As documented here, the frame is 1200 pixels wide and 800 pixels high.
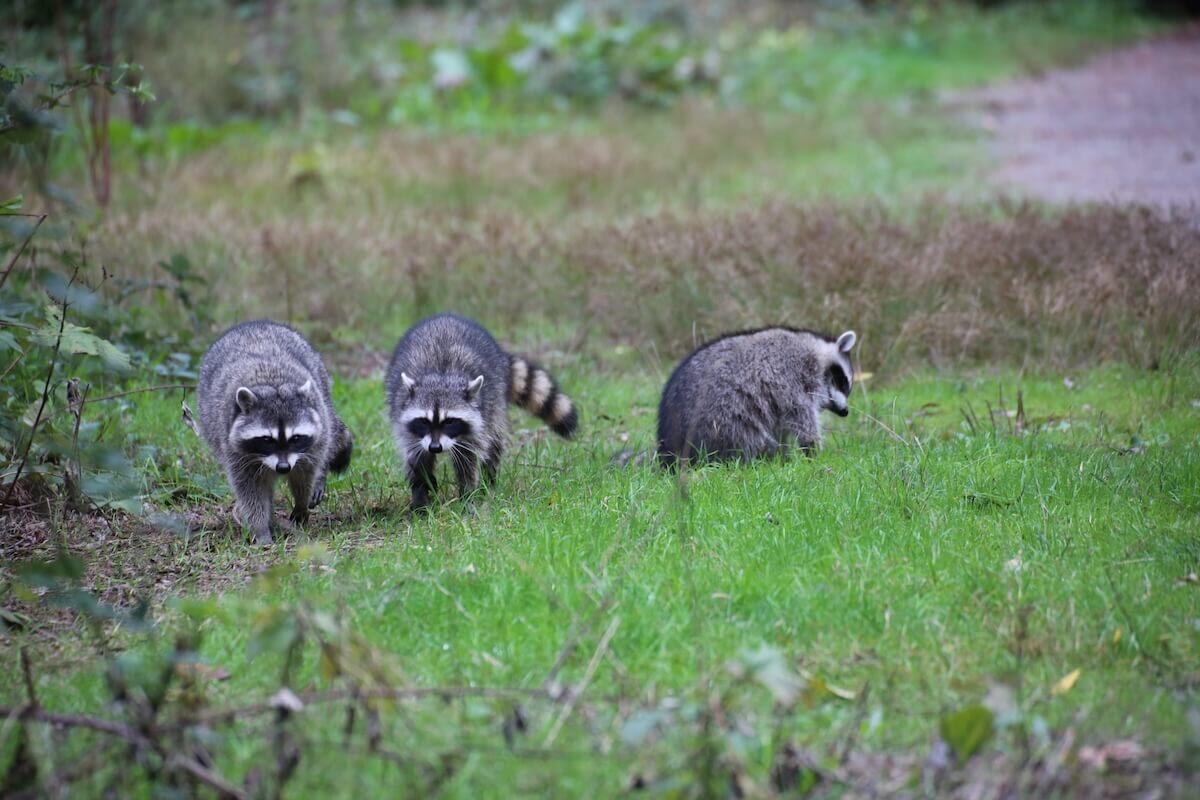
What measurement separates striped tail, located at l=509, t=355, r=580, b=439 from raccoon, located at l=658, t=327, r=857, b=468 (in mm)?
486

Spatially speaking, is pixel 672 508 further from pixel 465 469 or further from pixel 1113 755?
pixel 1113 755

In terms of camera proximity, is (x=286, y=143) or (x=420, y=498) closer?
(x=420, y=498)

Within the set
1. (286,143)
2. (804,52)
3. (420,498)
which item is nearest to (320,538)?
(420,498)

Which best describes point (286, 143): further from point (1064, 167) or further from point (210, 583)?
point (210, 583)

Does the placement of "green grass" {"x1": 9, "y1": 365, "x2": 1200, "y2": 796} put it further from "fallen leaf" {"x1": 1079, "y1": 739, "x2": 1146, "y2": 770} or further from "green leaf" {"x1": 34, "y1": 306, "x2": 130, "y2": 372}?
"green leaf" {"x1": 34, "y1": 306, "x2": 130, "y2": 372}

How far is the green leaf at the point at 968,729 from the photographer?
3.10 metres

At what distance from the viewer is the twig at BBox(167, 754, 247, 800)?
3.07 metres

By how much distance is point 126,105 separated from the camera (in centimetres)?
1523

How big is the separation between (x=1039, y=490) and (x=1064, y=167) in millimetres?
9204

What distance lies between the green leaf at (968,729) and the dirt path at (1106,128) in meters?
6.63

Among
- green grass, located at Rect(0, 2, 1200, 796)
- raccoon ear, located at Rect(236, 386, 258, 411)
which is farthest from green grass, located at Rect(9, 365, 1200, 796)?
raccoon ear, located at Rect(236, 386, 258, 411)

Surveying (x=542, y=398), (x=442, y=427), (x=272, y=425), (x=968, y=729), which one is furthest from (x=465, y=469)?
(x=968, y=729)

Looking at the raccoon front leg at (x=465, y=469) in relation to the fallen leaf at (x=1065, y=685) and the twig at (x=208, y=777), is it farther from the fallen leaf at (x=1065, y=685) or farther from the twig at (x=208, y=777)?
the fallen leaf at (x=1065, y=685)

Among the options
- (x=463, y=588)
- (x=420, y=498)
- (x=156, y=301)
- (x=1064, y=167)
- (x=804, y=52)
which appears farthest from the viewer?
(x=804, y=52)
